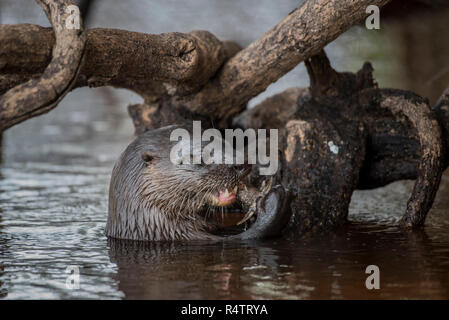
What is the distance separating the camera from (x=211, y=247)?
3.47 meters

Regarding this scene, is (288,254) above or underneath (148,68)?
underneath

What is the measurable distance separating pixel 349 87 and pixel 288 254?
Answer: 4.72ft

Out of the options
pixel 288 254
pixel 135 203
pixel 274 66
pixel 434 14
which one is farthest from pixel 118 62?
pixel 434 14

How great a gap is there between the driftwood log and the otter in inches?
12.9

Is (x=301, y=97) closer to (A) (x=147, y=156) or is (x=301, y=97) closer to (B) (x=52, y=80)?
(A) (x=147, y=156)

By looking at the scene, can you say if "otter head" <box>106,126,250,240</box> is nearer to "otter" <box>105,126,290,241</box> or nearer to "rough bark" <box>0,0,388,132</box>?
"otter" <box>105,126,290,241</box>

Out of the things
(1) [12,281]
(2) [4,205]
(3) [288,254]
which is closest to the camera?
Answer: (1) [12,281]

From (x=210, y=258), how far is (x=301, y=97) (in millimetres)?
1654

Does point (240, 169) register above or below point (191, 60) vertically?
below

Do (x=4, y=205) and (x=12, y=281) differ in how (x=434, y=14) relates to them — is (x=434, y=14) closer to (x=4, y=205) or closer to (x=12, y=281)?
(x=4, y=205)

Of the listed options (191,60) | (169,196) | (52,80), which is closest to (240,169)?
(169,196)
